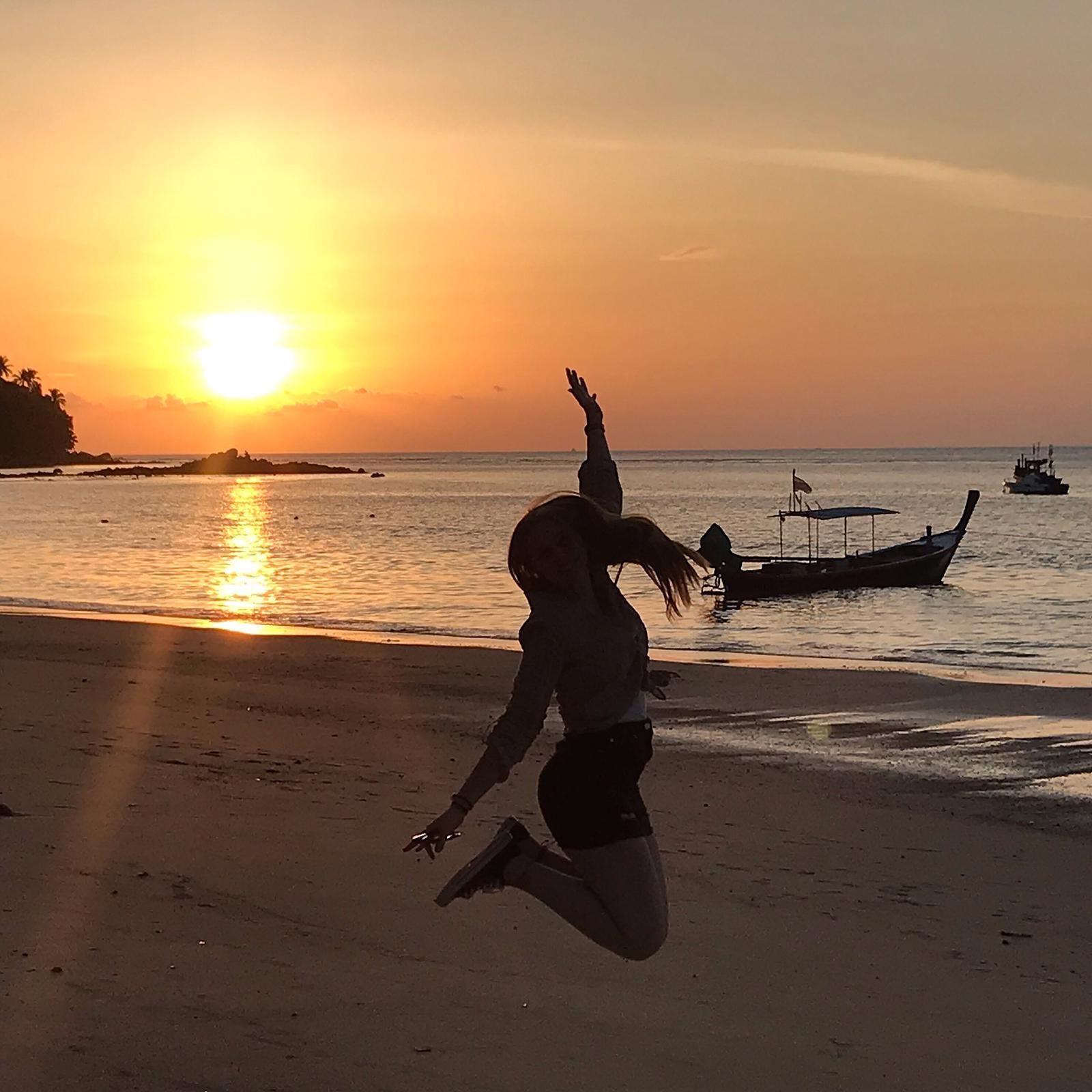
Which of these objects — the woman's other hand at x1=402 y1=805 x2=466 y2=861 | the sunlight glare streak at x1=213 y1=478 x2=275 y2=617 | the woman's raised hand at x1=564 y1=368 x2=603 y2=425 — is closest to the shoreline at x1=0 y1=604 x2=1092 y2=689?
the sunlight glare streak at x1=213 y1=478 x2=275 y2=617

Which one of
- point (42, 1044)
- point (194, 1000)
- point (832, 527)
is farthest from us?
point (832, 527)

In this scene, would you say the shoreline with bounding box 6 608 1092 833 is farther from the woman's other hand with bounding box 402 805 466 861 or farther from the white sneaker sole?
the woman's other hand with bounding box 402 805 466 861

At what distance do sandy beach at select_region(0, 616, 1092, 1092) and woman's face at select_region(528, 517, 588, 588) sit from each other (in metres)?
1.94

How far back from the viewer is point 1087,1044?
5570mm

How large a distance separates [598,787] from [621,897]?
0.38 meters

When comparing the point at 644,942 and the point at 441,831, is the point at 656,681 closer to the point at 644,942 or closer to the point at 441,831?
the point at 644,942

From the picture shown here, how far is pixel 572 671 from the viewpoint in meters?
4.30

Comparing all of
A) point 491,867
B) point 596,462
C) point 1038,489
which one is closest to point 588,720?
point 491,867

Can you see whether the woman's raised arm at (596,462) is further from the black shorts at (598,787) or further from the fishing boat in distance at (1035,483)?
the fishing boat in distance at (1035,483)

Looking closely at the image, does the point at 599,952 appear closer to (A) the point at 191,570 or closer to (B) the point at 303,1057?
(B) the point at 303,1057

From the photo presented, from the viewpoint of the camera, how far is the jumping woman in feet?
14.0

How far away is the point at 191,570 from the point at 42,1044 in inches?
1617

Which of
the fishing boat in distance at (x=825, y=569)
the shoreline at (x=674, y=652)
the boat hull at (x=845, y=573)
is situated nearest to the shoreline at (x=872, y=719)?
the shoreline at (x=674, y=652)

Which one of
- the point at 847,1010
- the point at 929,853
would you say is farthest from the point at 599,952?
the point at 929,853
